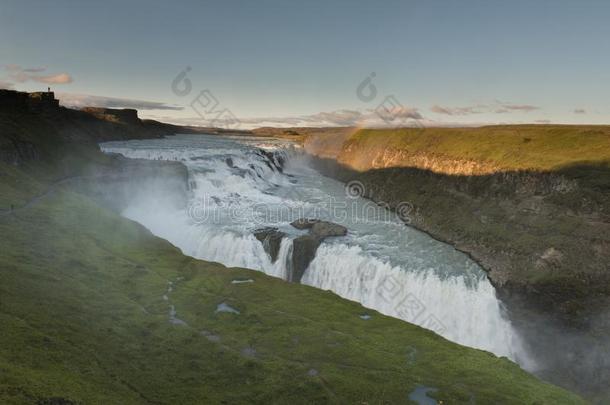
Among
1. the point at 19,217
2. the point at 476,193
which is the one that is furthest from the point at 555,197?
the point at 19,217

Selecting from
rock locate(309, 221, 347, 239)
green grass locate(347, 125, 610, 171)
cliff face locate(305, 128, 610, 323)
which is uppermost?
green grass locate(347, 125, 610, 171)

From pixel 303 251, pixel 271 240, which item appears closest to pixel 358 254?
pixel 303 251

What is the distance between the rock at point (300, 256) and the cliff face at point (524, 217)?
17871 mm

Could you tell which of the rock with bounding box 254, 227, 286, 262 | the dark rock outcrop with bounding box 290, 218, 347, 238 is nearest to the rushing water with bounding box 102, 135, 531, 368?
the rock with bounding box 254, 227, 286, 262

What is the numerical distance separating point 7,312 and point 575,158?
56.9 m

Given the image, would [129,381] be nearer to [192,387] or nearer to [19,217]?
[192,387]

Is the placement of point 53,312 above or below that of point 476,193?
below

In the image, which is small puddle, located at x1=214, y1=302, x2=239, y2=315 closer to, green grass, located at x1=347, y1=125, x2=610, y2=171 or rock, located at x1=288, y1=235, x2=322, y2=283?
rock, located at x1=288, y1=235, x2=322, y2=283

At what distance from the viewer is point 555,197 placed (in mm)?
46344

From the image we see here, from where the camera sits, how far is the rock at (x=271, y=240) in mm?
45781

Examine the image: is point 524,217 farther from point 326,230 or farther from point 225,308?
point 225,308

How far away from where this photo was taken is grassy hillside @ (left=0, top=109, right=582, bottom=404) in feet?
58.9

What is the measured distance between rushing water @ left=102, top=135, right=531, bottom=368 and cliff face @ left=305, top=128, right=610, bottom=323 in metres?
3.25

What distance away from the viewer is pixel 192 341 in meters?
23.2
